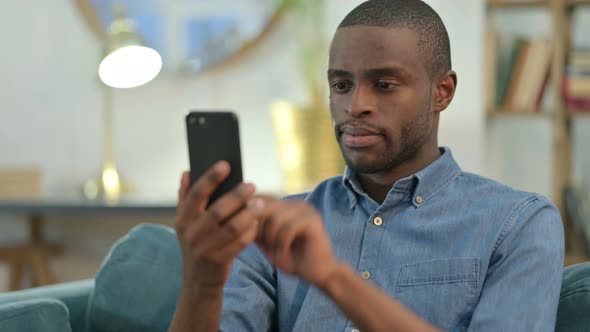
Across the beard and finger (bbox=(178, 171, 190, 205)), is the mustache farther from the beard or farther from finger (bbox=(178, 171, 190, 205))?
finger (bbox=(178, 171, 190, 205))

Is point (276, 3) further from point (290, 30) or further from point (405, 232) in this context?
point (405, 232)

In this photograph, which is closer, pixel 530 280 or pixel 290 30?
pixel 530 280

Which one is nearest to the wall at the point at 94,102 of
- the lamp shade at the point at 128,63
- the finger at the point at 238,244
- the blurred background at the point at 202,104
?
the blurred background at the point at 202,104

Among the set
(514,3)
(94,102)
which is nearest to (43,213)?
(94,102)

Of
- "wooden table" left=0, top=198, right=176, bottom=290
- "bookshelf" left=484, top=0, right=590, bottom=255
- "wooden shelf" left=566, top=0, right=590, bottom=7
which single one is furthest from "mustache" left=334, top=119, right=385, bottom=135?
"wooden shelf" left=566, top=0, right=590, bottom=7

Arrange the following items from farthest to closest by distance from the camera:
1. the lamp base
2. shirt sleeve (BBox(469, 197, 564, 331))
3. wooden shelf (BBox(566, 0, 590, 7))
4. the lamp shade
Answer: the lamp base, the lamp shade, wooden shelf (BBox(566, 0, 590, 7)), shirt sleeve (BBox(469, 197, 564, 331))

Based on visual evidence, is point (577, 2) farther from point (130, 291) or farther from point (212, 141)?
point (212, 141)

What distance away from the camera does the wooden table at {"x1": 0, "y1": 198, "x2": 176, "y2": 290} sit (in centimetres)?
291

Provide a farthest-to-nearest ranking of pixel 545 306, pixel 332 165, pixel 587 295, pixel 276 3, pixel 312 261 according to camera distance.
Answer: pixel 276 3, pixel 332 165, pixel 587 295, pixel 545 306, pixel 312 261

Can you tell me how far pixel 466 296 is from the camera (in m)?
1.21

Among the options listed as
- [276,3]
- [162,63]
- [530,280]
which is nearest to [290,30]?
[276,3]

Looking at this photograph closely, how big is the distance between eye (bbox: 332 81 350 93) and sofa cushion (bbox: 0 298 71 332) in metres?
0.56

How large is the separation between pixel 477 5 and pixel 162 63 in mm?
1362

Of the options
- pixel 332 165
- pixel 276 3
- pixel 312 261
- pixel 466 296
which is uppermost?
pixel 276 3
